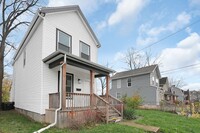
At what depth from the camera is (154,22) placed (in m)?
16.7

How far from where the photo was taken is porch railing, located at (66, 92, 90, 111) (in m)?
10.00

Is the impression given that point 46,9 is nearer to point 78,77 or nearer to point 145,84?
point 78,77

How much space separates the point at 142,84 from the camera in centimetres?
2969

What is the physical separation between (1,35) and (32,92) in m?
8.99

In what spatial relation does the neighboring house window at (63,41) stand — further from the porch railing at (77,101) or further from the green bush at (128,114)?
the green bush at (128,114)

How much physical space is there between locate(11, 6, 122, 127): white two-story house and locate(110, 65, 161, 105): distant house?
647 inches

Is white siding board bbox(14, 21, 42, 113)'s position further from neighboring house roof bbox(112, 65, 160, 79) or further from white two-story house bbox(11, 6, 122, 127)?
neighboring house roof bbox(112, 65, 160, 79)

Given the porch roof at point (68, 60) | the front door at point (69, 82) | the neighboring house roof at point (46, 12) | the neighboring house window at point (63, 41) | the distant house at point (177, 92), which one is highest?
the neighboring house roof at point (46, 12)

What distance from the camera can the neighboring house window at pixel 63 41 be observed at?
40.2ft

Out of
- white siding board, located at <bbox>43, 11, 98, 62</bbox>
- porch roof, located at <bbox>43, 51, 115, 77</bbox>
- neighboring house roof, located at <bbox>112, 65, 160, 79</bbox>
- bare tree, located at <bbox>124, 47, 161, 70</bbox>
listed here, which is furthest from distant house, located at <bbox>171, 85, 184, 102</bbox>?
porch roof, located at <bbox>43, 51, 115, 77</bbox>

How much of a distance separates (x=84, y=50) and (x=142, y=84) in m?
→ 17.4

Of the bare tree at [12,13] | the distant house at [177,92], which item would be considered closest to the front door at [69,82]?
the bare tree at [12,13]

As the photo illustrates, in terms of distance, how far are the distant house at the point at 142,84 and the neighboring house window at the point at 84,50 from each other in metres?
16.1

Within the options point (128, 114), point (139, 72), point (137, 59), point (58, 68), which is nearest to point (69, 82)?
point (58, 68)
